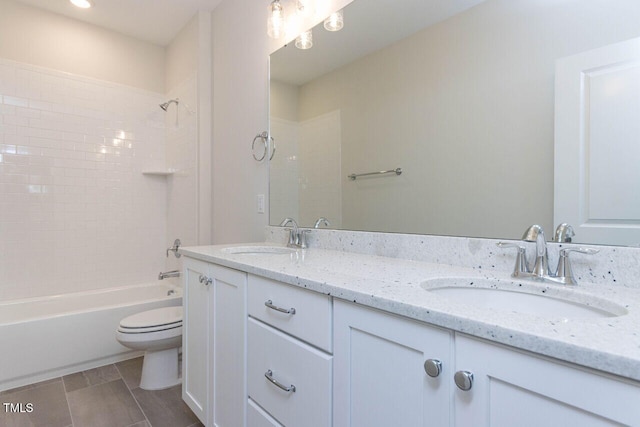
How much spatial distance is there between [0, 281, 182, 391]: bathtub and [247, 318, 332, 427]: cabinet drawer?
1667mm

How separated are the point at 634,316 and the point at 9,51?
3699mm

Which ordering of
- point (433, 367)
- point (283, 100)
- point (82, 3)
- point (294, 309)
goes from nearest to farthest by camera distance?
point (433, 367)
point (294, 309)
point (283, 100)
point (82, 3)

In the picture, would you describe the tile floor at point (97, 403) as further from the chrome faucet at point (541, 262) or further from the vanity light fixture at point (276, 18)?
the vanity light fixture at point (276, 18)

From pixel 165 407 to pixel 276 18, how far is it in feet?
7.17

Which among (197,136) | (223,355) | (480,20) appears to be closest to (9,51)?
(197,136)

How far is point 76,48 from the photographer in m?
2.78

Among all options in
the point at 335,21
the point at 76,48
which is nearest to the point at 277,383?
the point at 335,21

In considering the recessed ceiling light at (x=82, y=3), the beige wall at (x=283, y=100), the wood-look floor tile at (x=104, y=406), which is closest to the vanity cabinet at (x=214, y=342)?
the wood-look floor tile at (x=104, y=406)

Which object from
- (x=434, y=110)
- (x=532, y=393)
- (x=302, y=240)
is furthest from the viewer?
(x=302, y=240)

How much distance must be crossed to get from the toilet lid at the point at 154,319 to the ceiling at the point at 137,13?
223 cm

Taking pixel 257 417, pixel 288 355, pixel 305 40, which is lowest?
pixel 257 417

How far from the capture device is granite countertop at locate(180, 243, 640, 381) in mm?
459

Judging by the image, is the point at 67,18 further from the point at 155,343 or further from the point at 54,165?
the point at 155,343

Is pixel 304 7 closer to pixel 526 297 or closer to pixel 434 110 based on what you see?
pixel 434 110
